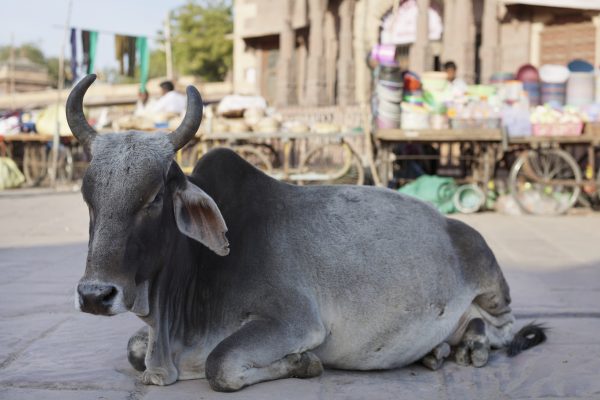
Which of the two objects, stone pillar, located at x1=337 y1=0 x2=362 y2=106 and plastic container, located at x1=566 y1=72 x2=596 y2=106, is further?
stone pillar, located at x1=337 y1=0 x2=362 y2=106

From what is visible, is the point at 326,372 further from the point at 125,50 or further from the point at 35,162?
the point at 125,50

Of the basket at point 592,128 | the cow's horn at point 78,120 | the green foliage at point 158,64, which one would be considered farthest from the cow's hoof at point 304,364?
the green foliage at point 158,64

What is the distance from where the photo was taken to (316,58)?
18.7m

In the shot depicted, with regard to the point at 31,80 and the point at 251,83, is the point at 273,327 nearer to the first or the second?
the point at 251,83

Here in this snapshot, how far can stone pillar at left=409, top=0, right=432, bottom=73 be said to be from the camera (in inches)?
613

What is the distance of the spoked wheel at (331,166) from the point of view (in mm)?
10562

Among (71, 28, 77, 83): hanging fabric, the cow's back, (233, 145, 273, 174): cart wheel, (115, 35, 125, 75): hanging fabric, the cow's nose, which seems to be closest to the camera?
the cow's nose

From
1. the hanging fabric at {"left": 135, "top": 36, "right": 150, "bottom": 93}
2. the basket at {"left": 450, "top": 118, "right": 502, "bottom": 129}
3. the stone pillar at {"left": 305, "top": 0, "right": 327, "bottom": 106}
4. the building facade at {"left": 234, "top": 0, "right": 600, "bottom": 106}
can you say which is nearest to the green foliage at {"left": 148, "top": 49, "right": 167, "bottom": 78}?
the building facade at {"left": 234, "top": 0, "right": 600, "bottom": 106}

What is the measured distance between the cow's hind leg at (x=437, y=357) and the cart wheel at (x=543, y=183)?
7020 mm

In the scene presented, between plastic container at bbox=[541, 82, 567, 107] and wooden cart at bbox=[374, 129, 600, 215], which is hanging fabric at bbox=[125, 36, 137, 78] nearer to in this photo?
wooden cart at bbox=[374, 129, 600, 215]

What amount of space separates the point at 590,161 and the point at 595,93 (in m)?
1.64

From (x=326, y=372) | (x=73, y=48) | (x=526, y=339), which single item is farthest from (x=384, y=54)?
(x=73, y=48)

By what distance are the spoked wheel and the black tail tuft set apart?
22.1 ft

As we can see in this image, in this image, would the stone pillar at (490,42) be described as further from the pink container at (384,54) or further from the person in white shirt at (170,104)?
the person in white shirt at (170,104)
